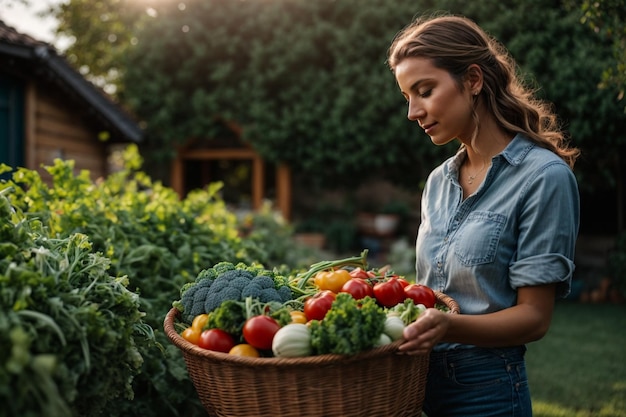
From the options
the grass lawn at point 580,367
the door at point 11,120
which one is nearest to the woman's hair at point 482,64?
the grass lawn at point 580,367

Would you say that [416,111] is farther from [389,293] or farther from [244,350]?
[244,350]

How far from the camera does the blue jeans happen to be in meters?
2.01

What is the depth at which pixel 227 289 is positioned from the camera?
6.01 ft

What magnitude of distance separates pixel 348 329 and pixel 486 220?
72 centimetres

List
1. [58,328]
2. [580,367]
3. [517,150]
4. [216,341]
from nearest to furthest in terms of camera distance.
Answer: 1. [58,328]
2. [216,341]
3. [517,150]
4. [580,367]

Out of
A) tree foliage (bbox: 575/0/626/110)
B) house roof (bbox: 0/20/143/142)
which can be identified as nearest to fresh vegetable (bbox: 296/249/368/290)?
tree foliage (bbox: 575/0/626/110)

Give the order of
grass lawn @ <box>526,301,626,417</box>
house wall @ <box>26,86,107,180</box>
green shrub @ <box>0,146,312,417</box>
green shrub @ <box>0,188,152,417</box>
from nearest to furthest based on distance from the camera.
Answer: green shrub @ <box>0,188,152,417</box>
green shrub @ <box>0,146,312,417</box>
grass lawn @ <box>526,301,626,417</box>
house wall @ <box>26,86,107,180</box>

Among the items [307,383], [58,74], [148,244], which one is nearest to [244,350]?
[307,383]

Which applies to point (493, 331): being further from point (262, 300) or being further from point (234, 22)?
point (234, 22)

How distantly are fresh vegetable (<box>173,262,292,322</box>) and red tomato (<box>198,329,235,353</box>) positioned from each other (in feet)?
0.39

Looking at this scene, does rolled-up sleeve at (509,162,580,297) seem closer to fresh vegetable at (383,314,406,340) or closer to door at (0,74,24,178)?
fresh vegetable at (383,314,406,340)

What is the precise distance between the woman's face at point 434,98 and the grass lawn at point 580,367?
353 cm

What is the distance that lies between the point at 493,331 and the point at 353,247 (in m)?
11.3

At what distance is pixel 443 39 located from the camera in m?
2.08
